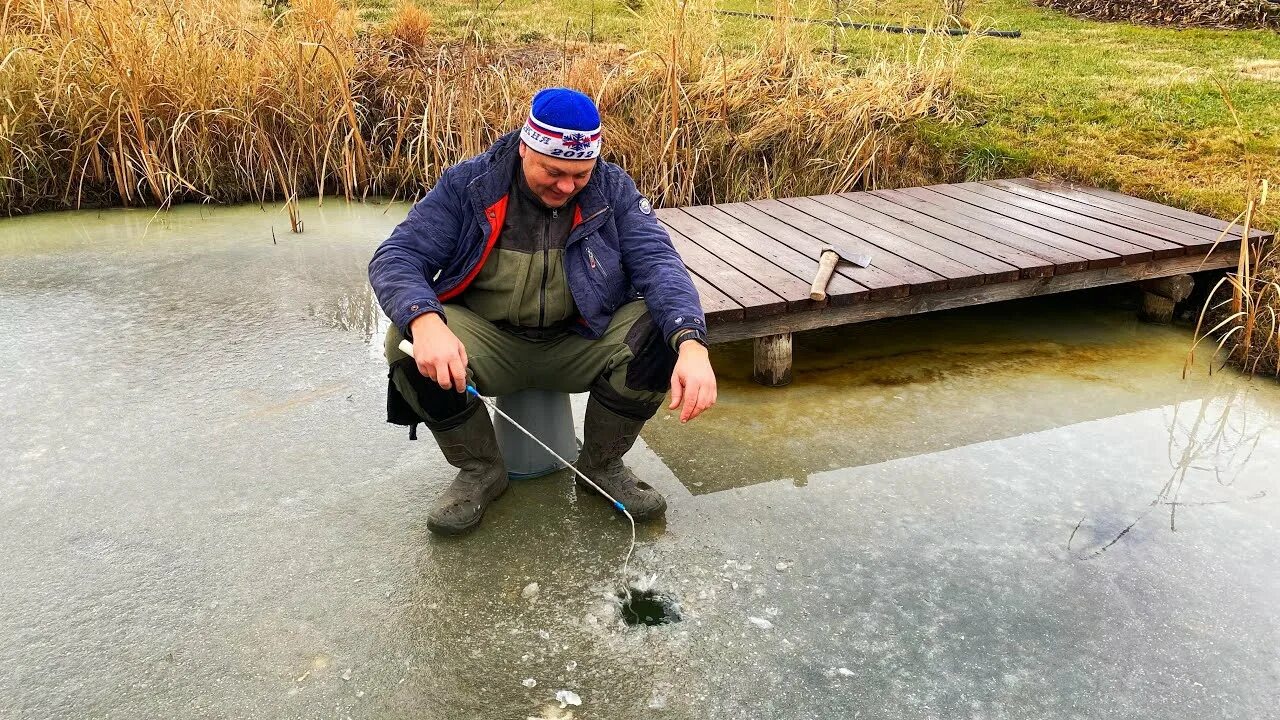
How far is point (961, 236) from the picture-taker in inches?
162

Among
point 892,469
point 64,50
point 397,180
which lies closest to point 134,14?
point 64,50

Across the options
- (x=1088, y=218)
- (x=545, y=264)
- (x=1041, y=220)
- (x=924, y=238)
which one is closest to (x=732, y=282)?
(x=924, y=238)

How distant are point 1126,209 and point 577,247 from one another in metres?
3.05

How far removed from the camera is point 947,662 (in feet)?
7.02

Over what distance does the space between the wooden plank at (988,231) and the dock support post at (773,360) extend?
104cm

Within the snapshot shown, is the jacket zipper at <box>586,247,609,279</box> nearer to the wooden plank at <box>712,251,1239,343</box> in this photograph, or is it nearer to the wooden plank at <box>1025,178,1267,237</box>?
the wooden plank at <box>712,251,1239,343</box>

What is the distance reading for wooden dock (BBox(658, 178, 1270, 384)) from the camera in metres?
3.48

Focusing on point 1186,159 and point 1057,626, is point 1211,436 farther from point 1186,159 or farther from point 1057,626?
point 1186,159

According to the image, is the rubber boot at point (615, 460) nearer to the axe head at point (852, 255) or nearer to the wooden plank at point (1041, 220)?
the axe head at point (852, 255)

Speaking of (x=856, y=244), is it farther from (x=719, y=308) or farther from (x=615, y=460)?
(x=615, y=460)

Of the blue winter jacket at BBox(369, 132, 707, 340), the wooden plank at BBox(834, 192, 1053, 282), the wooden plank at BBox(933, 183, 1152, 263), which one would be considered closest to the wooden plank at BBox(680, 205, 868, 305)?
the wooden plank at BBox(834, 192, 1053, 282)

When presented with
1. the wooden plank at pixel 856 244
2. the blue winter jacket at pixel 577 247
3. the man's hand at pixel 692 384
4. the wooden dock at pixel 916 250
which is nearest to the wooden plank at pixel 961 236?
the wooden dock at pixel 916 250

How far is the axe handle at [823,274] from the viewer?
3.39 meters

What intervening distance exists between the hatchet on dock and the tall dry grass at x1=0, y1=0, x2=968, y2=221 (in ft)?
4.89
